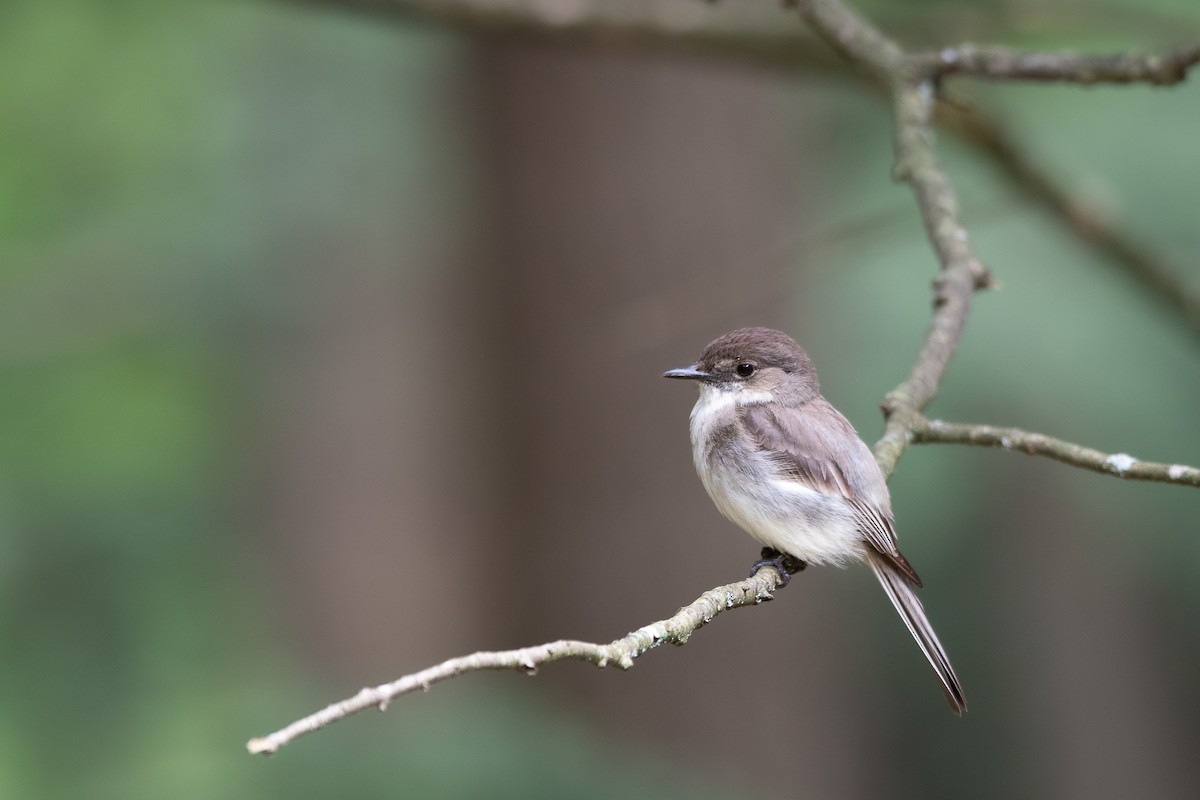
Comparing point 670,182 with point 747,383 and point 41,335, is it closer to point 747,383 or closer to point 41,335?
point 747,383

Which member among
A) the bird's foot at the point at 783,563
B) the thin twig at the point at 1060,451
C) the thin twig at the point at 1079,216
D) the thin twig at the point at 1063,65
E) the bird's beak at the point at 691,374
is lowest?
the bird's foot at the point at 783,563

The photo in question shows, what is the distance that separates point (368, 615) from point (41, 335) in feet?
17.1

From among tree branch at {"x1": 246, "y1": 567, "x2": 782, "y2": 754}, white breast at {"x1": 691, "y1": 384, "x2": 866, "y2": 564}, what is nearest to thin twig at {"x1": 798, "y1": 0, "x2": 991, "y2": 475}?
white breast at {"x1": 691, "y1": 384, "x2": 866, "y2": 564}

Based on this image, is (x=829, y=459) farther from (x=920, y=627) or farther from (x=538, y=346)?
(x=538, y=346)

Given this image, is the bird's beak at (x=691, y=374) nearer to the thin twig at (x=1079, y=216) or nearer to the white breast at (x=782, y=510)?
the white breast at (x=782, y=510)

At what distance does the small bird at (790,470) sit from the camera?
3.88 m

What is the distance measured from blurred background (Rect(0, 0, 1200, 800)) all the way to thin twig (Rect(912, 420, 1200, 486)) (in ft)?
6.72

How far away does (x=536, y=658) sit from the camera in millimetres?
2002

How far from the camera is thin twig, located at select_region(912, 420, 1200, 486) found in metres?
2.78

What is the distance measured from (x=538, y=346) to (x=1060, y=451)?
13.5ft

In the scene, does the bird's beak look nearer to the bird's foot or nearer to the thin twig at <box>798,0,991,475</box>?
the bird's foot

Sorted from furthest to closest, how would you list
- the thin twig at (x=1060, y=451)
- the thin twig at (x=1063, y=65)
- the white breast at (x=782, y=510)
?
the white breast at (x=782, y=510) < the thin twig at (x=1063, y=65) < the thin twig at (x=1060, y=451)

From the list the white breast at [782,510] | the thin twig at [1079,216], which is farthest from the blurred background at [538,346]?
the white breast at [782,510]

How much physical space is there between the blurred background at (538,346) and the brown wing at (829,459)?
4.02ft
